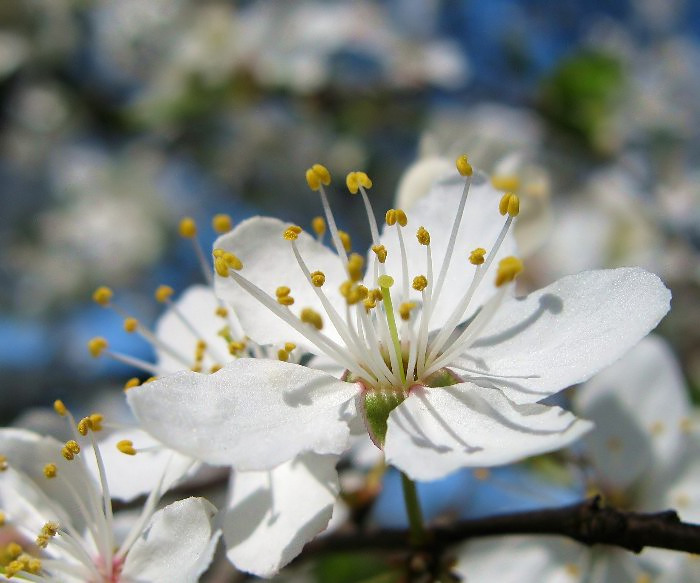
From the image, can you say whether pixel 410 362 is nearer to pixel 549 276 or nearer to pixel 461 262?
pixel 461 262

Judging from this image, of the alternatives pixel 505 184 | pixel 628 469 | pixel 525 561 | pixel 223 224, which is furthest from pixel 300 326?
pixel 628 469

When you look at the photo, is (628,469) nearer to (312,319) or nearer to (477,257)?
(477,257)

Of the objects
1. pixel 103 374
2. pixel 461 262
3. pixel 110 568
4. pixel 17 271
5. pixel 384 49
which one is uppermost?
pixel 384 49

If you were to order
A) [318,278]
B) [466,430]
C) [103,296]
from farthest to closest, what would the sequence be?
[103,296] < [318,278] < [466,430]

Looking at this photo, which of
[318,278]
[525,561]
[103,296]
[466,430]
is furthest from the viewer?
[525,561]

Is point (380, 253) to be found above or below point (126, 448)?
above

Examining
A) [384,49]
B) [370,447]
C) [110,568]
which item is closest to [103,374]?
[384,49]
